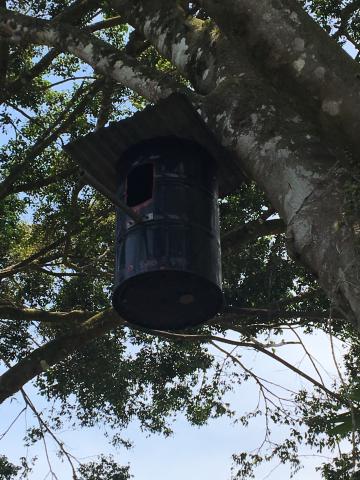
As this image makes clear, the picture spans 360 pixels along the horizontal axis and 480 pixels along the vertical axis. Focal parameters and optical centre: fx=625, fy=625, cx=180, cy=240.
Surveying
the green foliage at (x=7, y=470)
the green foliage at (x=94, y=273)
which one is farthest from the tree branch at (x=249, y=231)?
the green foliage at (x=7, y=470)

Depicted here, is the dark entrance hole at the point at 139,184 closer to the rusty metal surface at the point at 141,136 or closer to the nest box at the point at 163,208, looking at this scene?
the nest box at the point at 163,208

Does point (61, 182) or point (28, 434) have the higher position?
point (61, 182)

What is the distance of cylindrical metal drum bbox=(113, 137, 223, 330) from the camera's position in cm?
425

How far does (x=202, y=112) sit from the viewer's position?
161 inches

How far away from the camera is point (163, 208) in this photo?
438 centimetres

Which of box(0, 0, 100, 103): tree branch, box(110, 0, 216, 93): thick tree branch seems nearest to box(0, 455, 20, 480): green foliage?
box(0, 0, 100, 103): tree branch

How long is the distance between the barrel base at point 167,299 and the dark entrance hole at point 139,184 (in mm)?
725

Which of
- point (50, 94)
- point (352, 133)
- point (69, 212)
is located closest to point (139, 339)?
point (69, 212)

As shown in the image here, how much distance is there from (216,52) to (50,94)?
6.16 meters

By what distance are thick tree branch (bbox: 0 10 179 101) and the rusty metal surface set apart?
19cm

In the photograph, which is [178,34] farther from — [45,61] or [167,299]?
[45,61]

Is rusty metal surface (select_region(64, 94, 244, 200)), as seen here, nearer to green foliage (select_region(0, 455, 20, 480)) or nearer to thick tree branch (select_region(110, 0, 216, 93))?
thick tree branch (select_region(110, 0, 216, 93))

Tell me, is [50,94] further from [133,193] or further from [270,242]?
[133,193]

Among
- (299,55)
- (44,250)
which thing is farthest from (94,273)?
(299,55)
